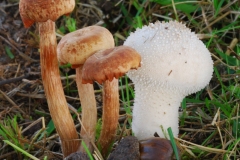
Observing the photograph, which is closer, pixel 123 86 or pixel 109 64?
pixel 109 64

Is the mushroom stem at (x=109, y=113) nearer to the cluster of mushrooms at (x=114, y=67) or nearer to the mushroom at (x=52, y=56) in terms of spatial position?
the cluster of mushrooms at (x=114, y=67)

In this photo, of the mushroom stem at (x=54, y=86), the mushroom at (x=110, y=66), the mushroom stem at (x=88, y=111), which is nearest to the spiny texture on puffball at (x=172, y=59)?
the mushroom at (x=110, y=66)

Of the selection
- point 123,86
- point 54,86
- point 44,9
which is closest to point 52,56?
point 54,86

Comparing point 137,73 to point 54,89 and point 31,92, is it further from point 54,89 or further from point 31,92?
point 31,92

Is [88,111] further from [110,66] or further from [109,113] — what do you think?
[110,66]

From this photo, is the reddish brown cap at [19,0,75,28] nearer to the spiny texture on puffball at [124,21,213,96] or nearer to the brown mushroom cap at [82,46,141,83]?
the brown mushroom cap at [82,46,141,83]
